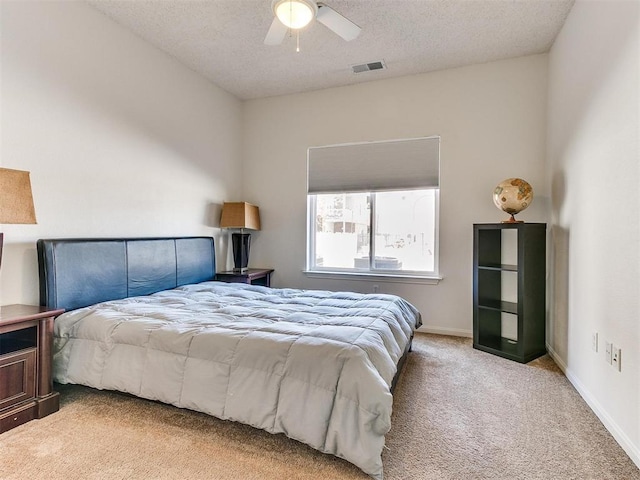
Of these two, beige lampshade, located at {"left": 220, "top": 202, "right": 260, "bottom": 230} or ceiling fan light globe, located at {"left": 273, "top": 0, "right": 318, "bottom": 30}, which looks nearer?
ceiling fan light globe, located at {"left": 273, "top": 0, "right": 318, "bottom": 30}

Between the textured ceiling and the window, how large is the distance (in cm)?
89

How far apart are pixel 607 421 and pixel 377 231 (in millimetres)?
2674

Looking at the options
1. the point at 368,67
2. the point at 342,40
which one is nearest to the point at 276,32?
the point at 342,40

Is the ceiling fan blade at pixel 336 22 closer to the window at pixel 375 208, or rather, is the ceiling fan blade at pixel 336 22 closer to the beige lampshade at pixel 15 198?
the window at pixel 375 208

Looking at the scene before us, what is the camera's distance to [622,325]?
1891mm

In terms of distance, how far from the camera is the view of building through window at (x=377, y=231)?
4.01 m

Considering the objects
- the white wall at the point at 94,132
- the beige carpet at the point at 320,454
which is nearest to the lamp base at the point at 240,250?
the white wall at the point at 94,132

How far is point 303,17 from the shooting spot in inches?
92.5

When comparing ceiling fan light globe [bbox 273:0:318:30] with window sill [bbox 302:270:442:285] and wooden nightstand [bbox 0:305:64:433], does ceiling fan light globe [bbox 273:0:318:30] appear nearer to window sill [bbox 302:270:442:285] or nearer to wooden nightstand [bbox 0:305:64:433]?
wooden nightstand [bbox 0:305:64:433]

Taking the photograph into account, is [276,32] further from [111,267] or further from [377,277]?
[377,277]

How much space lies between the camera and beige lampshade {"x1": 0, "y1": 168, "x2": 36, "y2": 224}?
73.5 inches

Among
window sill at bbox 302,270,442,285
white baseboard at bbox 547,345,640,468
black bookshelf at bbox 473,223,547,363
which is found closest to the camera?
white baseboard at bbox 547,345,640,468

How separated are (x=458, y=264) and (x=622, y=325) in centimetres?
195

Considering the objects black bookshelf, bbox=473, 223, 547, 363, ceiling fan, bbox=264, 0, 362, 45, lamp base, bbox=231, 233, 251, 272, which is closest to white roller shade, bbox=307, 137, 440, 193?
black bookshelf, bbox=473, 223, 547, 363
